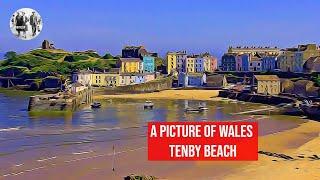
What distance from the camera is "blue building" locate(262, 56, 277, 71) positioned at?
93875 mm

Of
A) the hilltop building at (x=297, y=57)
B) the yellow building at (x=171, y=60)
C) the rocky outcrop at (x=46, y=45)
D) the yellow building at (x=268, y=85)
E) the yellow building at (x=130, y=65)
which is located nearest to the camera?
the yellow building at (x=268, y=85)

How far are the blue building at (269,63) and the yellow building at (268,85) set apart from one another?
26069 millimetres

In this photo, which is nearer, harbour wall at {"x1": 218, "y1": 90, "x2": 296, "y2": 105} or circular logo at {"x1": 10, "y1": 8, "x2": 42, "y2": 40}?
circular logo at {"x1": 10, "y1": 8, "x2": 42, "y2": 40}

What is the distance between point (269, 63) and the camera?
95.6 meters

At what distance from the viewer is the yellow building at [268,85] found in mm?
67062

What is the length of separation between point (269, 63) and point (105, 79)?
28.4 metres

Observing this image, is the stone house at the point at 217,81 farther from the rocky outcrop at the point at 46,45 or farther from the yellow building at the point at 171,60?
the rocky outcrop at the point at 46,45

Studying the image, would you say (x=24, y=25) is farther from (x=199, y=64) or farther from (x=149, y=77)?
(x=199, y=64)

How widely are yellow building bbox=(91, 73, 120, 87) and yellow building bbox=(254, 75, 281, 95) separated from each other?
27.5m

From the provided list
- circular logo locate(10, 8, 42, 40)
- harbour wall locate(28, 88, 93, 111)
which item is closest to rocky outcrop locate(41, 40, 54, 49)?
harbour wall locate(28, 88, 93, 111)

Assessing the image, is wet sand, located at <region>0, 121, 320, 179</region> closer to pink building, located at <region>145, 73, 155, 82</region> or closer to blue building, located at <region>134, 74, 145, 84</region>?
blue building, located at <region>134, 74, 145, 84</region>

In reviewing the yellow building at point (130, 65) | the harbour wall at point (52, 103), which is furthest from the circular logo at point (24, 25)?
the yellow building at point (130, 65)

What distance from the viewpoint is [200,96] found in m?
72.3

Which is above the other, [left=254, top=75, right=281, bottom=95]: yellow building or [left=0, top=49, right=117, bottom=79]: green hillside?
[left=0, top=49, right=117, bottom=79]: green hillside
